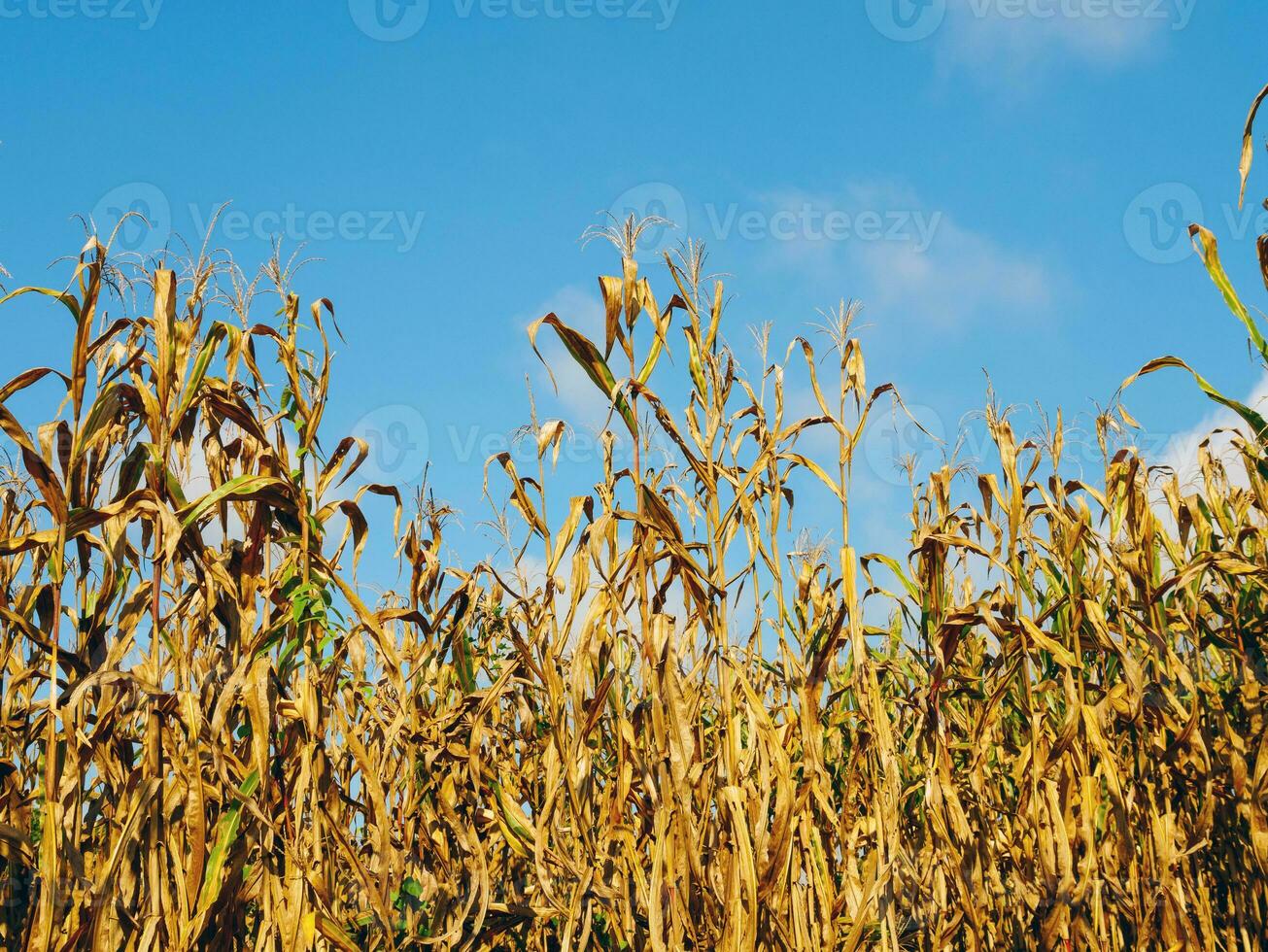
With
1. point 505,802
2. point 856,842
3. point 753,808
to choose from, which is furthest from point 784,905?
point 505,802

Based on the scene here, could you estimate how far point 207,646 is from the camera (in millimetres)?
2797

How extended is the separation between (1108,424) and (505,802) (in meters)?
2.52

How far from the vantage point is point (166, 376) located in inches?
91.2

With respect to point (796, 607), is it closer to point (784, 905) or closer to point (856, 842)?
point (856, 842)

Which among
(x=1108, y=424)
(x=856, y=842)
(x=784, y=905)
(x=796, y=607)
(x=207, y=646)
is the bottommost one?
(x=784, y=905)

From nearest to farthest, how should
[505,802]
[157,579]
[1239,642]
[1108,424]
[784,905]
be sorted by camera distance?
[157,579], [784,905], [505,802], [1239,642], [1108,424]

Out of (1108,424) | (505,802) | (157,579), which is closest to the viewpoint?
(157,579)

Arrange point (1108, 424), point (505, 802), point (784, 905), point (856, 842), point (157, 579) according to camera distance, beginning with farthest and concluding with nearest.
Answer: point (1108, 424), point (856, 842), point (505, 802), point (784, 905), point (157, 579)

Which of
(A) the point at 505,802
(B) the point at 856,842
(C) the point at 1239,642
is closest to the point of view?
(A) the point at 505,802

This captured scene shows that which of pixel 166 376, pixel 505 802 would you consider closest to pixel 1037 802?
pixel 505 802

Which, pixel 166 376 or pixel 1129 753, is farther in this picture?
A: pixel 1129 753

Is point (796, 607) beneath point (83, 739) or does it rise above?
above

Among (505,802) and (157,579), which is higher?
(157,579)

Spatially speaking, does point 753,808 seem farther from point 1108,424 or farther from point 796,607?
point 1108,424
